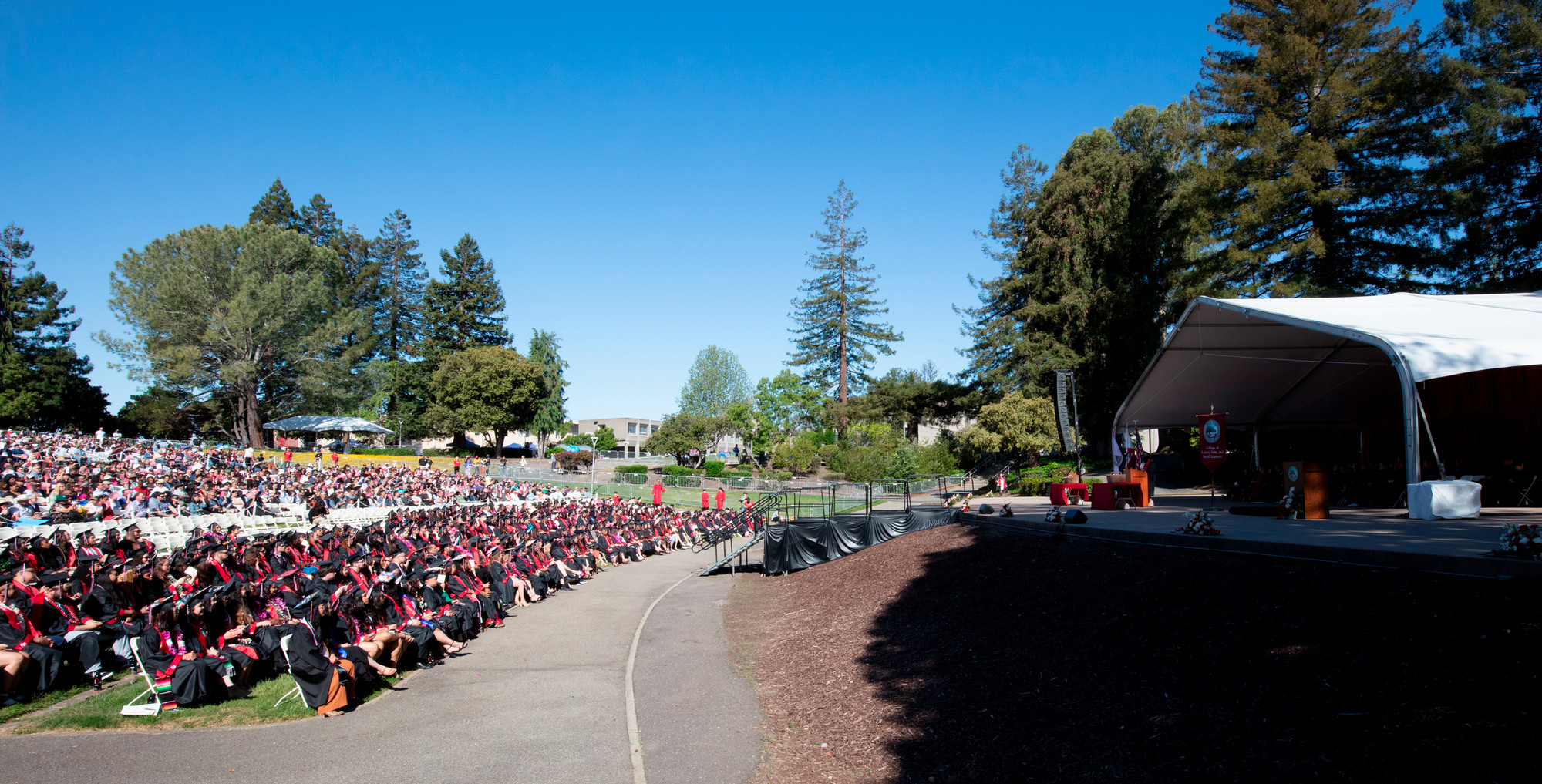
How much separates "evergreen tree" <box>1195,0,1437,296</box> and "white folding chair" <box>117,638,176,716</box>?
28309mm

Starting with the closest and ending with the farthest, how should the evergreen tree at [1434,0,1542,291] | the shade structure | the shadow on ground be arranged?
1. the shadow on ground
2. the evergreen tree at [1434,0,1542,291]
3. the shade structure

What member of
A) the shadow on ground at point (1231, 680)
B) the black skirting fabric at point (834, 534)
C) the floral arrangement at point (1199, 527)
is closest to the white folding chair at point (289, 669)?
the shadow on ground at point (1231, 680)

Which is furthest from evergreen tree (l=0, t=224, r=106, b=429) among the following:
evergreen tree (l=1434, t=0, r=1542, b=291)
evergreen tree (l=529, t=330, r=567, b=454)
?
evergreen tree (l=1434, t=0, r=1542, b=291)

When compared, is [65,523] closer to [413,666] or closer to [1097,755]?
[413,666]

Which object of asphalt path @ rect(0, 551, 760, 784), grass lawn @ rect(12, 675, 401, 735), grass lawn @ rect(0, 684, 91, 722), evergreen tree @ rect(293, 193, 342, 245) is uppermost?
evergreen tree @ rect(293, 193, 342, 245)

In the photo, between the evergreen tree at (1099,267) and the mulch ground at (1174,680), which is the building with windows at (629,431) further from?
the mulch ground at (1174,680)

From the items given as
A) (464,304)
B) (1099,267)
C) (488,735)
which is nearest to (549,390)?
(464,304)

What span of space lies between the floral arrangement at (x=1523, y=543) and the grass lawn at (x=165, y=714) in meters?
11.7

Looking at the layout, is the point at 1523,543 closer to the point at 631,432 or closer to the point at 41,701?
the point at 41,701

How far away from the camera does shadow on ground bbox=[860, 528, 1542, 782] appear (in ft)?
15.6

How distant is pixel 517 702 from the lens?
31.5 feet

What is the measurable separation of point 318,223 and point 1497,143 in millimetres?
84713

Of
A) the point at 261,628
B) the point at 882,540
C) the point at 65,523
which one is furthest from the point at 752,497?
the point at 261,628

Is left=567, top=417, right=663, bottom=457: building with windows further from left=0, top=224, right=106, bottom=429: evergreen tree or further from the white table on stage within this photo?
the white table on stage
